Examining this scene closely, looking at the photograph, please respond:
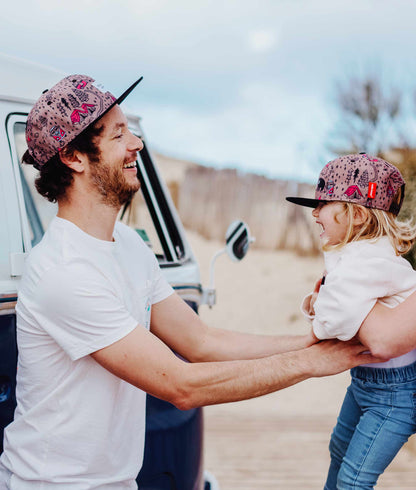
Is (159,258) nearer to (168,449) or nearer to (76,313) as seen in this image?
(168,449)

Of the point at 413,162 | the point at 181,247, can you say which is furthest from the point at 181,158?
the point at 181,247

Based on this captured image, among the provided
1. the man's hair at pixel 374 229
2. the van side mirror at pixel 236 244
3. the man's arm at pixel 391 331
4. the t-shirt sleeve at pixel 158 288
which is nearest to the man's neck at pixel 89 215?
the t-shirt sleeve at pixel 158 288

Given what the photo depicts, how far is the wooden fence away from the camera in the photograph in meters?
18.1

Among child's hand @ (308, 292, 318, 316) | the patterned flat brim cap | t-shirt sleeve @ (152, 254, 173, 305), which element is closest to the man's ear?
t-shirt sleeve @ (152, 254, 173, 305)

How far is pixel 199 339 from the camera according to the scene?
273 centimetres

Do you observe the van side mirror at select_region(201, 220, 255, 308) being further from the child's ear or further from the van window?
the child's ear

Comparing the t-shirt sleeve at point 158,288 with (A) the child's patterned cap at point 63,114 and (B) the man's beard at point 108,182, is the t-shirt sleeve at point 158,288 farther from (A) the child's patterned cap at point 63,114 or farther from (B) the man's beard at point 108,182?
(A) the child's patterned cap at point 63,114

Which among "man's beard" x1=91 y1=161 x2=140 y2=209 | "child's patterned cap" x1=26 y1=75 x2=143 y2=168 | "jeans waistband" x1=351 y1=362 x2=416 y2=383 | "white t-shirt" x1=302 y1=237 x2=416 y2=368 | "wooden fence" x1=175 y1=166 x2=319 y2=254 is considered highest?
"child's patterned cap" x1=26 y1=75 x2=143 y2=168

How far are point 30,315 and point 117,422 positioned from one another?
50 centimetres

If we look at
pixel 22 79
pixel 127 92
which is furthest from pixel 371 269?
pixel 22 79

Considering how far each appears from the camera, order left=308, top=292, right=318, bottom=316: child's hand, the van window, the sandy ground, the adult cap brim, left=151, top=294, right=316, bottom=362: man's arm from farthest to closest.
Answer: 1. the sandy ground
2. the van window
3. left=151, top=294, right=316, bottom=362: man's arm
4. left=308, top=292, right=318, bottom=316: child's hand
5. the adult cap brim

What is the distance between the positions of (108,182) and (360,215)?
3.25ft

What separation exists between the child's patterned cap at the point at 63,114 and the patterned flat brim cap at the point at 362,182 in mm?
904

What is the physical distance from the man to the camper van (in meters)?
0.15
